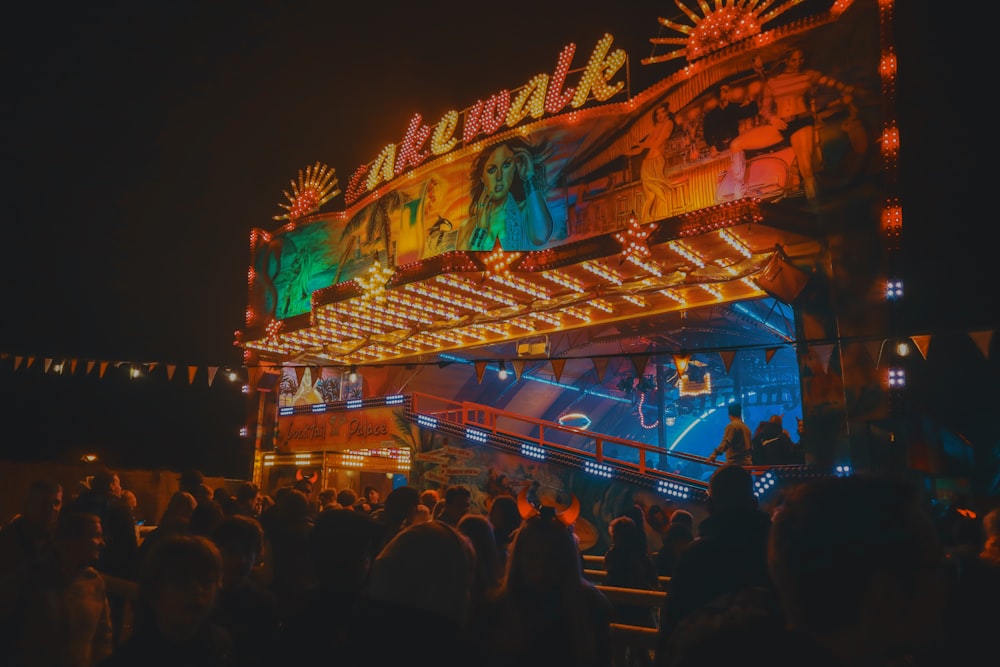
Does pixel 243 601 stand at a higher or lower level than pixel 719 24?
lower

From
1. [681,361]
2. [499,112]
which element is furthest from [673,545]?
[499,112]

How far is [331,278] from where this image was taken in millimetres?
26047

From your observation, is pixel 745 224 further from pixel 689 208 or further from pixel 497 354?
pixel 497 354

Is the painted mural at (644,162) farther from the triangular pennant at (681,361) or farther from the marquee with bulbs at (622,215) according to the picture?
the triangular pennant at (681,361)

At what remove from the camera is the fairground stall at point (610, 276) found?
14109mm

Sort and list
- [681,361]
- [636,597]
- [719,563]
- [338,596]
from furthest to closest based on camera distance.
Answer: [681,361]
[636,597]
[719,563]
[338,596]

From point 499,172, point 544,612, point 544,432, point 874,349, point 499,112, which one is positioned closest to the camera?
point 544,612

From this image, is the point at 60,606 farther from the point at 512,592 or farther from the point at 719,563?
the point at 719,563

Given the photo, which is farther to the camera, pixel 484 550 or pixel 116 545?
pixel 116 545

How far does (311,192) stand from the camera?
93.8ft

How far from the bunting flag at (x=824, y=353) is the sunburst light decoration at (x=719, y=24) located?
735 centimetres

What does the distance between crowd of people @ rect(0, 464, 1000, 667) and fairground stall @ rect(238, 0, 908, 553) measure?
8.03 metres

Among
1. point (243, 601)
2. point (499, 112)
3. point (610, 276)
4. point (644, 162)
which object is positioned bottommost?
point (243, 601)

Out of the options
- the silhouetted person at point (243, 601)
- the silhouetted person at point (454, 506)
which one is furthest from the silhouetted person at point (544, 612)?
the silhouetted person at point (454, 506)
